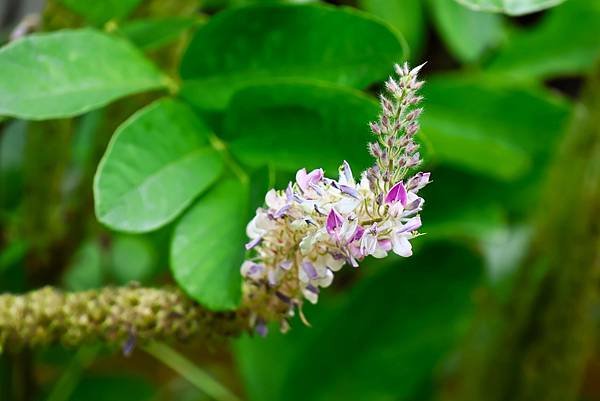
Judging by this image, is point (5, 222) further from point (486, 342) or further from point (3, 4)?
point (486, 342)

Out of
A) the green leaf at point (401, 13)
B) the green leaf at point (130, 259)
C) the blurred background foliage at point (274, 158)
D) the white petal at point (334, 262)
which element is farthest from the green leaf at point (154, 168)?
the green leaf at point (401, 13)

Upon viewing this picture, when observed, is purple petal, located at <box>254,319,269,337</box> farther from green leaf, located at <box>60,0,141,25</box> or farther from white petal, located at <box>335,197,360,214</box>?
green leaf, located at <box>60,0,141,25</box>

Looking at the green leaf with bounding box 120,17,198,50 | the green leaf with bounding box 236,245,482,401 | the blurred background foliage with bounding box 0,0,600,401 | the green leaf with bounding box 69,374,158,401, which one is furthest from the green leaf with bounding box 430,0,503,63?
the green leaf with bounding box 69,374,158,401

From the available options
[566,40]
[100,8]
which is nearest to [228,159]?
[100,8]

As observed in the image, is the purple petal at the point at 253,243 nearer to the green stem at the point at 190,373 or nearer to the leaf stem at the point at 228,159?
the leaf stem at the point at 228,159

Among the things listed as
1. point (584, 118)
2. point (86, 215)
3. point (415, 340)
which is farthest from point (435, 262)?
point (86, 215)

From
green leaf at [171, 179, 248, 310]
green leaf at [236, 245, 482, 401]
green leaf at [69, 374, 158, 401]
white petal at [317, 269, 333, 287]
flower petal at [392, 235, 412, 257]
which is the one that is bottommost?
green leaf at [69, 374, 158, 401]

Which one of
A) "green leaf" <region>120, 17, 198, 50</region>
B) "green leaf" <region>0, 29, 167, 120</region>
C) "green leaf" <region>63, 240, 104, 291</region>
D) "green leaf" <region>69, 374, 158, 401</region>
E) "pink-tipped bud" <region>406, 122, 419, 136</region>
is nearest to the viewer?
"pink-tipped bud" <region>406, 122, 419, 136</region>

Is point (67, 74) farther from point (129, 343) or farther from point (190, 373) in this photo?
point (190, 373)
